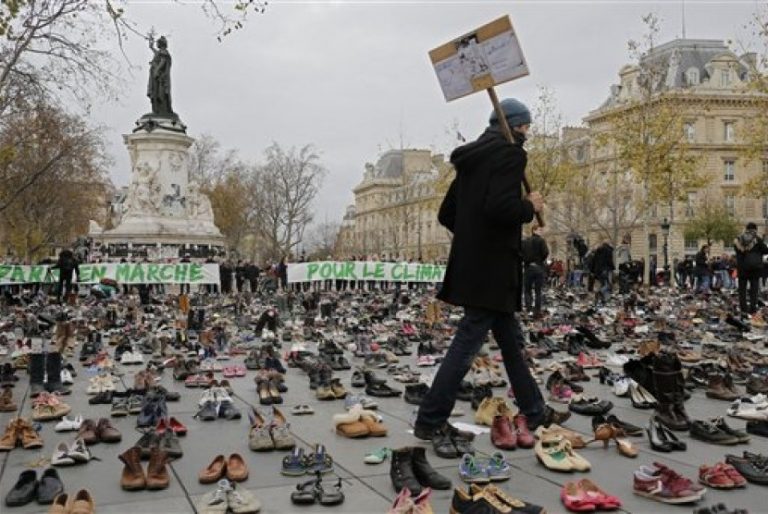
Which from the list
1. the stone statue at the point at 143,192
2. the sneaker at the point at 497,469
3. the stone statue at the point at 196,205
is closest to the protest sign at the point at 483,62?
the sneaker at the point at 497,469

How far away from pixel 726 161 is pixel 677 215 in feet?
24.5

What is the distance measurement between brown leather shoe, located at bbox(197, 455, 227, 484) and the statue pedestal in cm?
3210

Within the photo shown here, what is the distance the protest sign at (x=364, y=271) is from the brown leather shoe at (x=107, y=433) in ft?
76.5

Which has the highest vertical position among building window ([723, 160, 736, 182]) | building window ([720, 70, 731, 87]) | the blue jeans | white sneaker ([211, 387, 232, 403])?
building window ([720, 70, 731, 87])

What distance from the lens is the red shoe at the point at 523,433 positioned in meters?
5.72

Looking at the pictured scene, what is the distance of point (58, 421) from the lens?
23.3 ft

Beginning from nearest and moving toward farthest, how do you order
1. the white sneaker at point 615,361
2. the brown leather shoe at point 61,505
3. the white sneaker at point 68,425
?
the brown leather shoe at point 61,505
the white sneaker at point 68,425
the white sneaker at point 615,361

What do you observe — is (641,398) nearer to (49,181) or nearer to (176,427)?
(176,427)

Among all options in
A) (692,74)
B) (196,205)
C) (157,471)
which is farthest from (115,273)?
(692,74)

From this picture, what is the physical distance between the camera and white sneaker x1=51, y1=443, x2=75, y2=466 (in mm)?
5453

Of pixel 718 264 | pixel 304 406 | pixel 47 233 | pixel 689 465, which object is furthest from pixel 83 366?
pixel 47 233

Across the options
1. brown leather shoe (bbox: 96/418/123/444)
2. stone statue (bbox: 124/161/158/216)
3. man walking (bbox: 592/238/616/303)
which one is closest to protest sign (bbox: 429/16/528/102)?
brown leather shoe (bbox: 96/418/123/444)

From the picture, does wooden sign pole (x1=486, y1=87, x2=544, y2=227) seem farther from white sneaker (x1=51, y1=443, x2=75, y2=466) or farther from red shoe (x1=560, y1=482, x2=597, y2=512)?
white sneaker (x1=51, y1=443, x2=75, y2=466)

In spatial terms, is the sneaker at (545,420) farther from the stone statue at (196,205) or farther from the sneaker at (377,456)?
the stone statue at (196,205)
